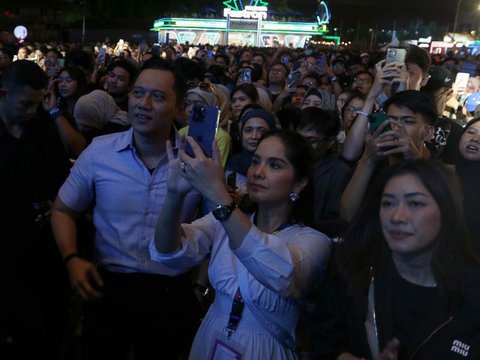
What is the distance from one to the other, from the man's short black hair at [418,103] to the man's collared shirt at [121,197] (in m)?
1.48

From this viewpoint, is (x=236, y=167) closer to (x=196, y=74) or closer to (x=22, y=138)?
(x=22, y=138)

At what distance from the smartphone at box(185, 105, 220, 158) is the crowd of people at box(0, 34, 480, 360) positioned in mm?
41

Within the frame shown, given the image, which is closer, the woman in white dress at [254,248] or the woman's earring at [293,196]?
the woman in white dress at [254,248]

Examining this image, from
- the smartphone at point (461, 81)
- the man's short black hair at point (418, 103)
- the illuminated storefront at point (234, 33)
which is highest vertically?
the illuminated storefront at point (234, 33)

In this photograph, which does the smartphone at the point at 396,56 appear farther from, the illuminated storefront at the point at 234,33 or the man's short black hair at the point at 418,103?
the illuminated storefront at the point at 234,33

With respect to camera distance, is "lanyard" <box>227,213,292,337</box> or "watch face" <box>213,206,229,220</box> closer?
"watch face" <box>213,206,229,220</box>

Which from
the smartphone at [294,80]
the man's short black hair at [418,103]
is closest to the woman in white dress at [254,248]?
the man's short black hair at [418,103]

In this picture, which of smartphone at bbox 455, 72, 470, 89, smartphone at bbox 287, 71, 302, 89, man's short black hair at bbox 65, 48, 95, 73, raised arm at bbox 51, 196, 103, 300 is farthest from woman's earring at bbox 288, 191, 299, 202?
man's short black hair at bbox 65, 48, 95, 73

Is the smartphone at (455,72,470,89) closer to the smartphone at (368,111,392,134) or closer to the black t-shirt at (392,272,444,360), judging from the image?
the smartphone at (368,111,392,134)

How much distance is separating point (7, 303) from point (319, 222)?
193 cm

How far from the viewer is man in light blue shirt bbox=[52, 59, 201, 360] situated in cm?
270

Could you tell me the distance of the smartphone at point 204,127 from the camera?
81.7 inches

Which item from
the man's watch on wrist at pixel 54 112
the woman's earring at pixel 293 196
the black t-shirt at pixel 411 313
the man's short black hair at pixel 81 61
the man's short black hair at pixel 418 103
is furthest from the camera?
the man's short black hair at pixel 81 61

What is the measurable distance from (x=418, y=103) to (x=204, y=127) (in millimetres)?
1622
